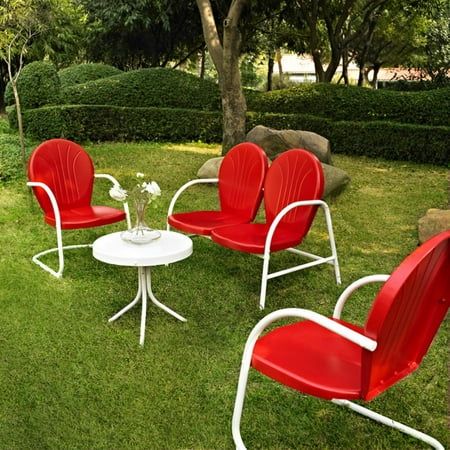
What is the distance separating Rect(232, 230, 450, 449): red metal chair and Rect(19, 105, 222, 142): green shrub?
9.07 m

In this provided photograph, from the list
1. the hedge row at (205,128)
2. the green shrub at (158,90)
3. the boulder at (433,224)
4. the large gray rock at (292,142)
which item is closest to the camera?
the boulder at (433,224)

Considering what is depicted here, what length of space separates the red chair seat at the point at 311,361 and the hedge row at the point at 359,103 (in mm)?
8720

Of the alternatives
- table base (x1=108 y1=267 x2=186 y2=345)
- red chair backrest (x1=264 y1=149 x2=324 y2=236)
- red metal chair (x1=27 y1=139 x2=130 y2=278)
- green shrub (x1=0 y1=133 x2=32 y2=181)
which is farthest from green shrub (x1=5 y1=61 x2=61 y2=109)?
table base (x1=108 y1=267 x2=186 y2=345)

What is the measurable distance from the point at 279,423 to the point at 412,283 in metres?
1.26

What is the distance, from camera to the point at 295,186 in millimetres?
4504

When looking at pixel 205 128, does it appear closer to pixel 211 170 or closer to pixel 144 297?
pixel 211 170

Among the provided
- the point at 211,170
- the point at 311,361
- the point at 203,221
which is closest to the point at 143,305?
the point at 203,221

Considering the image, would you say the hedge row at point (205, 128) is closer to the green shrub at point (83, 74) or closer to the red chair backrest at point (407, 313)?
the green shrub at point (83, 74)

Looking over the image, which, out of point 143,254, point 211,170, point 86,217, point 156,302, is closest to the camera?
point 143,254

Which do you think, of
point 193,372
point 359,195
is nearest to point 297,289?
point 193,372

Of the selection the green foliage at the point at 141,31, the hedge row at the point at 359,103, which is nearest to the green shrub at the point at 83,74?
the green foliage at the point at 141,31

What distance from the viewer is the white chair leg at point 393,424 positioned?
8.54ft

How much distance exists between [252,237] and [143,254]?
3.48 feet

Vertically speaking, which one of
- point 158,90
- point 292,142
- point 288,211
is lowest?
point 288,211
